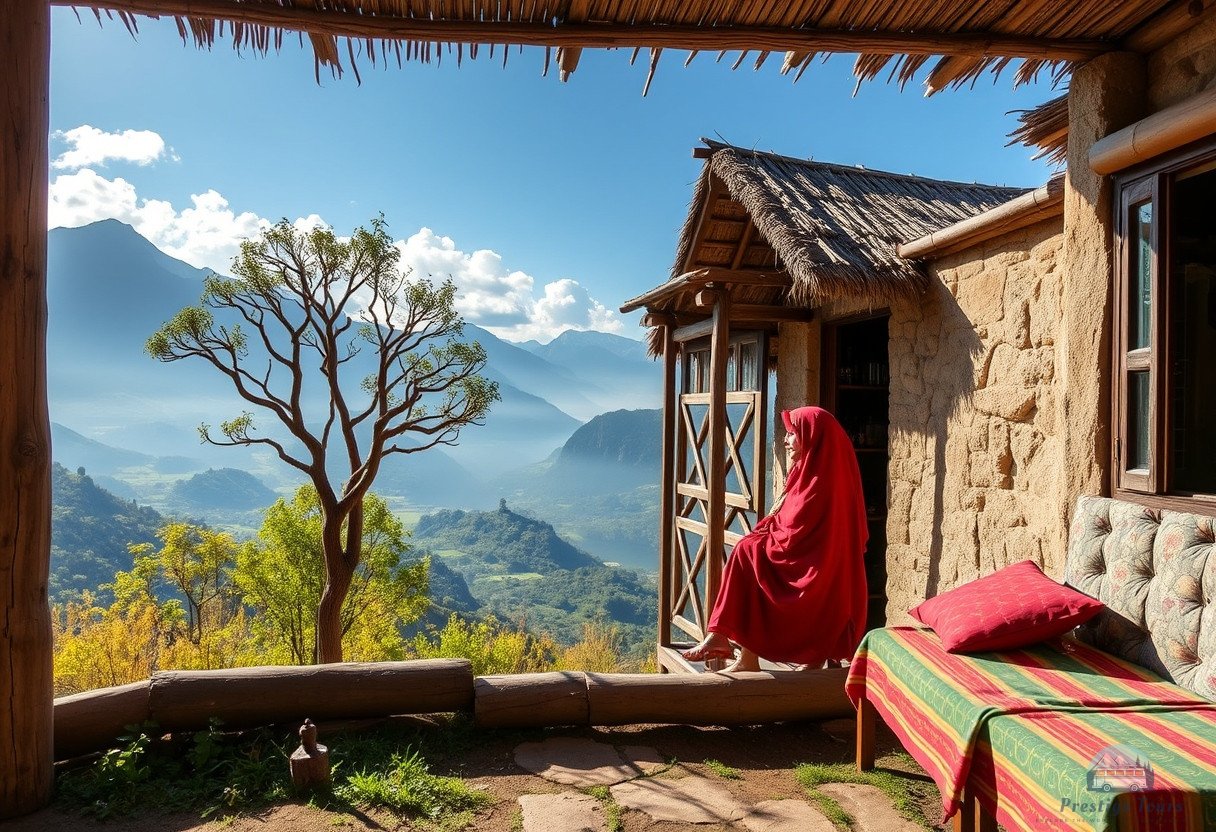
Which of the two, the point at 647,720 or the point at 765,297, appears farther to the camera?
the point at 765,297

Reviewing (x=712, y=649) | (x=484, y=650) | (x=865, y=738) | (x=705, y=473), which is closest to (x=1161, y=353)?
(x=865, y=738)

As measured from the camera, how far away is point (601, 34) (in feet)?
9.71

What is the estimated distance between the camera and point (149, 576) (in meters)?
23.3

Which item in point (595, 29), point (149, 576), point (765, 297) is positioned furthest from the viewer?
point (149, 576)

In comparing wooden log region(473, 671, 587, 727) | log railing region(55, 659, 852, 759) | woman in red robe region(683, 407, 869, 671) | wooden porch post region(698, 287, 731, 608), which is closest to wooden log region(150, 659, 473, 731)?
log railing region(55, 659, 852, 759)

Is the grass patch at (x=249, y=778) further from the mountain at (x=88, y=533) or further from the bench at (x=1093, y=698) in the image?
the mountain at (x=88, y=533)

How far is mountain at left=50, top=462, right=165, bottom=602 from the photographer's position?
187 ft

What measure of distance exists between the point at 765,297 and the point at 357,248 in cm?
908

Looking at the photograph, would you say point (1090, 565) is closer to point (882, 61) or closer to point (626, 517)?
point (882, 61)

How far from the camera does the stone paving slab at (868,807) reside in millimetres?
2826

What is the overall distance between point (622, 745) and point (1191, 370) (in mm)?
2972

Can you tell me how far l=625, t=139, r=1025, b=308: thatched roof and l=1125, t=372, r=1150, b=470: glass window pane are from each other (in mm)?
1827

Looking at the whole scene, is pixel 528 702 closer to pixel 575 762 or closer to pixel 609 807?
pixel 575 762

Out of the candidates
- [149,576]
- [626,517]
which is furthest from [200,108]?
[149,576]
